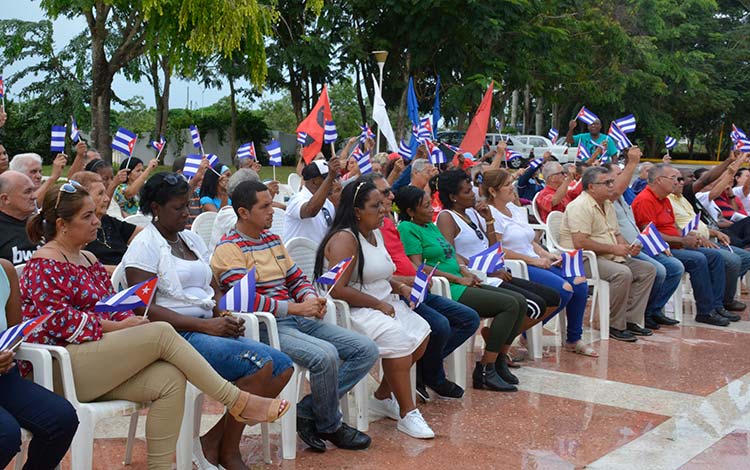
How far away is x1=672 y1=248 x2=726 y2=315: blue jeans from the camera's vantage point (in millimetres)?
8969

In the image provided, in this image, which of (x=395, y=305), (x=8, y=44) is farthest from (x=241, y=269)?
(x=8, y=44)

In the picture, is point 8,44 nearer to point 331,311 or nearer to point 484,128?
point 484,128

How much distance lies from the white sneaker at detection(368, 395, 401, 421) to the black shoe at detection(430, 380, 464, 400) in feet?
1.62

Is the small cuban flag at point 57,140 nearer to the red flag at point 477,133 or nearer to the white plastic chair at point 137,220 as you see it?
the white plastic chair at point 137,220

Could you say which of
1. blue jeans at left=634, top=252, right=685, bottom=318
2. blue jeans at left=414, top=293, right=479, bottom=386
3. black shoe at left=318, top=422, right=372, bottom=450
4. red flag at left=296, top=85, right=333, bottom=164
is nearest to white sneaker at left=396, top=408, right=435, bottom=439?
black shoe at left=318, top=422, right=372, bottom=450

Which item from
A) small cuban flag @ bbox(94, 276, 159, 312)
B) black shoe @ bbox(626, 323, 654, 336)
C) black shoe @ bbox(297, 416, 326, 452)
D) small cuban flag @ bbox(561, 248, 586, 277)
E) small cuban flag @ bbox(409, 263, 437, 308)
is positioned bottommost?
black shoe @ bbox(626, 323, 654, 336)

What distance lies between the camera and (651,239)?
27.5 ft

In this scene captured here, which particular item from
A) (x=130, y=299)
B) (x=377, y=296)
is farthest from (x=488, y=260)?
(x=130, y=299)

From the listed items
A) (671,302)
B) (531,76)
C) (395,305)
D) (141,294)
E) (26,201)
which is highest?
(531,76)

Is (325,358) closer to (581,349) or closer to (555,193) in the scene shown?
(581,349)

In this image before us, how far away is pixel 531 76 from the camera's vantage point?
2709 cm

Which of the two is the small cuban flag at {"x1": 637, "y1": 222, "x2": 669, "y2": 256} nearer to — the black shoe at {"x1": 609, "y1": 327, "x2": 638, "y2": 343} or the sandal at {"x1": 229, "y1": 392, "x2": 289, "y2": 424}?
→ the black shoe at {"x1": 609, "y1": 327, "x2": 638, "y2": 343}

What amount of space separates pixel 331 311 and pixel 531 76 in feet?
75.9

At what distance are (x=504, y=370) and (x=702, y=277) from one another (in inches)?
143
